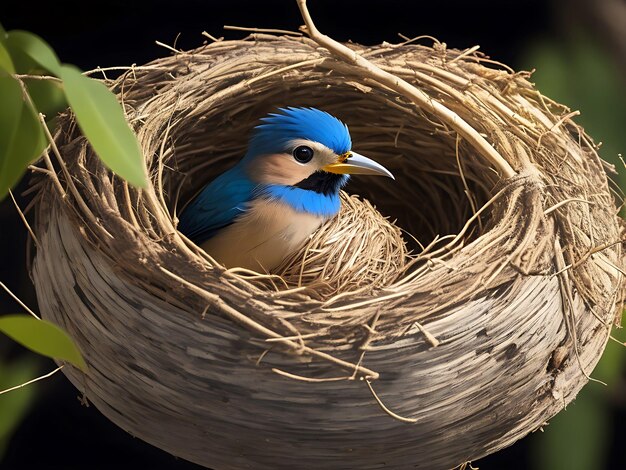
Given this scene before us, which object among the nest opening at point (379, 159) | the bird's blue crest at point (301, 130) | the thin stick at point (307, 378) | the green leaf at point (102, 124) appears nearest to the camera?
the green leaf at point (102, 124)

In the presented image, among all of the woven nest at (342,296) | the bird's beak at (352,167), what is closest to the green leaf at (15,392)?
the woven nest at (342,296)

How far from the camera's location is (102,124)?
863mm

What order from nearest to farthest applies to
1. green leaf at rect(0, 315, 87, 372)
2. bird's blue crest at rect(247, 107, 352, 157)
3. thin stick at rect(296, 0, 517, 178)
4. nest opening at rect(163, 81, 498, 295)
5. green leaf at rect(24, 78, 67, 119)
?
1. green leaf at rect(0, 315, 87, 372)
2. green leaf at rect(24, 78, 67, 119)
3. thin stick at rect(296, 0, 517, 178)
4. bird's blue crest at rect(247, 107, 352, 157)
5. nest opening at rect(163, 81, 498, 295)

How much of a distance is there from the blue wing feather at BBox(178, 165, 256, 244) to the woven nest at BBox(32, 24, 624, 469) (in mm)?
102

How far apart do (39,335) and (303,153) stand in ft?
3.16

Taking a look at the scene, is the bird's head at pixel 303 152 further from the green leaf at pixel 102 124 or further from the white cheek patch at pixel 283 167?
the green leaf at pixel 102 124

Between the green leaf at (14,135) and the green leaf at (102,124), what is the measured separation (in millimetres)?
77

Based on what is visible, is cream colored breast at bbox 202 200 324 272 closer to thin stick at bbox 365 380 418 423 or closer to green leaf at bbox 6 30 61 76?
thin stick at bbox 365 380 418 423

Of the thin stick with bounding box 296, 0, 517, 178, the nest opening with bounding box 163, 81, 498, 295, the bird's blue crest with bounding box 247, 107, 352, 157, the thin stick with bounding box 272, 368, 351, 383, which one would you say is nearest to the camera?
the thin stick with bounding box 272, 368, 351, 383

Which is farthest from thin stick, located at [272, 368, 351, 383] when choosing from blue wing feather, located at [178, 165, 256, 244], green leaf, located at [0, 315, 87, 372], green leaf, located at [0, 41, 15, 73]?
green leaf, located at [0, 41, 15, 73]

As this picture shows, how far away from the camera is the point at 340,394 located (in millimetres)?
1414

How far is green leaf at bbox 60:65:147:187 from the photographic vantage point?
2.81ft

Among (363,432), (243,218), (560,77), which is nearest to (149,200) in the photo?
(243,218)

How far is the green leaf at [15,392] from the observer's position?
167 centimetres
